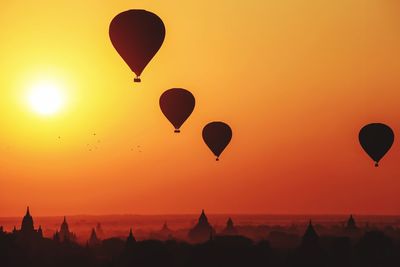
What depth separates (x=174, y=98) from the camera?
63.6m

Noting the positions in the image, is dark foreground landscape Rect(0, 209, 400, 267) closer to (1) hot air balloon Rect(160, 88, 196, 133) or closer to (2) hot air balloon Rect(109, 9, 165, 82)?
(1) hot air balloon Rect(160, 88, 196, 133)

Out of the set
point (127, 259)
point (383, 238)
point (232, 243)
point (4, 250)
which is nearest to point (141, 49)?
point (4, 250)

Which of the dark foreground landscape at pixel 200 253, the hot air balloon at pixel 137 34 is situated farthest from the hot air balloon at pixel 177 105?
the dark foreground landscape at pixel 200 253

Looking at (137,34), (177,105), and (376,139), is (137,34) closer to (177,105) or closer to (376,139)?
(177,105)

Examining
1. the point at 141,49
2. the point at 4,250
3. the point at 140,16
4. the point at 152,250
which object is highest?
the point at 152,250

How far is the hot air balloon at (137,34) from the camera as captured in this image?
165 feet

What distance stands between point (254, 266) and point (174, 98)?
365 feet

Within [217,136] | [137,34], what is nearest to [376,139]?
[217,136]

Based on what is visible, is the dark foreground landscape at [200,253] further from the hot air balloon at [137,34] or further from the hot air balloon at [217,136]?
the hot air balloon at [137,34]

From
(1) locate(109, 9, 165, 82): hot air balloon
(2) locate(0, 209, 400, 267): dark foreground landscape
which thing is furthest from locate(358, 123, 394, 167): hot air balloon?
(2) locate(0, 209, 400, 267): dark foreground landscape

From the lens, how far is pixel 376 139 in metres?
74.1

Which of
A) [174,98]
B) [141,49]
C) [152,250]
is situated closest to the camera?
[141,49]

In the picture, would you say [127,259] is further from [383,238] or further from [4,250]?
[383,238]

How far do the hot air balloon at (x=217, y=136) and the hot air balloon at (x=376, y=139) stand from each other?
14.1 m
